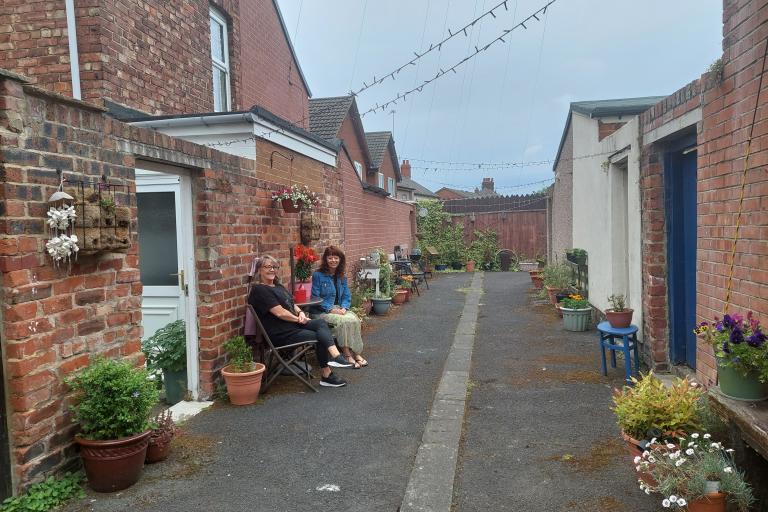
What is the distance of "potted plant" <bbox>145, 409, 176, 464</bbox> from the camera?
368 cm

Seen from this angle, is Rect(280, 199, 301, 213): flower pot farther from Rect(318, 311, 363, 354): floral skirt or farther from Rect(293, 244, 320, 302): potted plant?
Rect(318, 311, 363, 354): floral skirt

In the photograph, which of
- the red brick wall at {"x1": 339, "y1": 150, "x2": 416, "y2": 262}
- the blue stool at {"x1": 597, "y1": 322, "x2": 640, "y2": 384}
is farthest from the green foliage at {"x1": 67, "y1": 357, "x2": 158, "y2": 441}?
the red brick wall at {"x1": 339, "y1": 150, "x2": 416, "y2": 262}

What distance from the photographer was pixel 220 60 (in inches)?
373

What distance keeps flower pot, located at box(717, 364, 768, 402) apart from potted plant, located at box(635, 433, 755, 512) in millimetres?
275

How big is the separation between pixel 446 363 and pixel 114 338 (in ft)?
12.2

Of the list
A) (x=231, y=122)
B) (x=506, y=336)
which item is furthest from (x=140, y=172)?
(x=506, y=336)

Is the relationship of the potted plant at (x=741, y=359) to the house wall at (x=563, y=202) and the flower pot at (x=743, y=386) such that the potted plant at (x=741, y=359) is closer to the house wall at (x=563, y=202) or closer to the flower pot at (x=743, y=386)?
the flower pot at (x=743, y=386)

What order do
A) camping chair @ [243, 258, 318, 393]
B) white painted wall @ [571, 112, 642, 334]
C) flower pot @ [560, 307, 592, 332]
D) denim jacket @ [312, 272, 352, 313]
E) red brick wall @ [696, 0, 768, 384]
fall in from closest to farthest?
1. red brick wall @ [696, 0, 768, 384]
2. camping chair @ [243, 258, 318, 393]
3. white painted wall @ [571, 112, 642, 334]
4. denim jacket @ [312, 272, 352, 313]
5. flower pot @ [560, 307, 592, 332]

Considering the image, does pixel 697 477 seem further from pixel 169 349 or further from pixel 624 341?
pixel 169 349

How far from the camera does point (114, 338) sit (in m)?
3.73

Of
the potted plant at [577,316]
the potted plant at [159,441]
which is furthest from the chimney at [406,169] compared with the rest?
the potted plant at [159,441]

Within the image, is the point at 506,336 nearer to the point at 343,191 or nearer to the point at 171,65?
the point at 343,191

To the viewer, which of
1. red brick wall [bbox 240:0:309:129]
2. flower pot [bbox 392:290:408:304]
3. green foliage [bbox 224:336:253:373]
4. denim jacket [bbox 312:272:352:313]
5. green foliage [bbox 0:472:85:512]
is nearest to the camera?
green foliage [bbox 0:472:85:512]

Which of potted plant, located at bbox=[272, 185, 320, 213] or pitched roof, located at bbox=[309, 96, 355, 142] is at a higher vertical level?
pitched roof, located at bbox=[309, 96, 355, 142]
